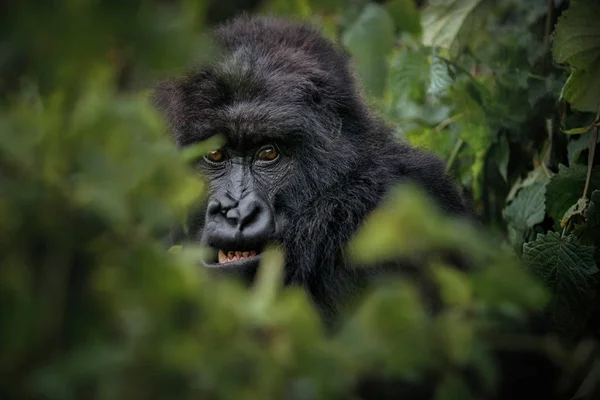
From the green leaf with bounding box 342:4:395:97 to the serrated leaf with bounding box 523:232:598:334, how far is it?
4.68ft

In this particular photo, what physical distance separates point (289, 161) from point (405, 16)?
1674mm

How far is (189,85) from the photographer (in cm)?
342

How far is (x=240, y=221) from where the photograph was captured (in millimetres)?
3041

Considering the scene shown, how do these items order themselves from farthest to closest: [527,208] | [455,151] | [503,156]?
[455,151], [503,156], [527,208]

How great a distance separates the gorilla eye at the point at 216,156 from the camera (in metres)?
3.36

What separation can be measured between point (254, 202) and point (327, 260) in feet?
1.20

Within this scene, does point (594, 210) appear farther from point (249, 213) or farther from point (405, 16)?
point (405, 16)

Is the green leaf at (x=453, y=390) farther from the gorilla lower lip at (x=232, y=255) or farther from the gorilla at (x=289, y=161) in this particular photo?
the gorilla lower lip at (x=232, y=255)

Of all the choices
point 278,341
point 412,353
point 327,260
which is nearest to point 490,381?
point 412,353

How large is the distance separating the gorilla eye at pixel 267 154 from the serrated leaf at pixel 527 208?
109 centimetres

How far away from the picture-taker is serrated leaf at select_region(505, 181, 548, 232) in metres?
3.45

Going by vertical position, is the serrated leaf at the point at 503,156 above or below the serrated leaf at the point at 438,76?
below

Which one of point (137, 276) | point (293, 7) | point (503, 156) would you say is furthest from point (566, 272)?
point (293, 7)

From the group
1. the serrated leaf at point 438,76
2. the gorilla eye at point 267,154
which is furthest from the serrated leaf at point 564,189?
the gorilla eye at point 267,154
